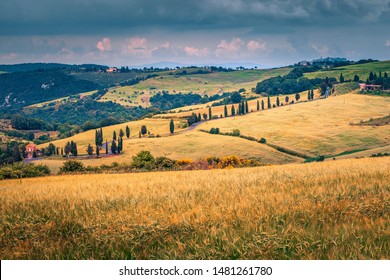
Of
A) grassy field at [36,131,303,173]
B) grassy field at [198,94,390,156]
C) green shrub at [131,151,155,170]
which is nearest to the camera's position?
green shrub at [131,151,155,170]

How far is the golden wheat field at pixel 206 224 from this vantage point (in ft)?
27.0

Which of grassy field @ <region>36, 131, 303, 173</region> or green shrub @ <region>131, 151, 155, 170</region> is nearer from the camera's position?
green shrub @ <region>131, 151, 155, 170</region>

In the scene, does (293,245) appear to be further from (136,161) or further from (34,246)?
(136,161)

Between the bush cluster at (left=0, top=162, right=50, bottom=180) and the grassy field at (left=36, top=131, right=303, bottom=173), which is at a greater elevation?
the bush cluster at (left=0, top=162, right=50, bottom=180)

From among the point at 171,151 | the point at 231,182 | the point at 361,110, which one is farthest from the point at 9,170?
the point at 361,110

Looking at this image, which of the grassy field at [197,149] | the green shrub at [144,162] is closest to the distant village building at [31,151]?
the grassy field at [197,149]

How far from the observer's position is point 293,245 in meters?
8.23

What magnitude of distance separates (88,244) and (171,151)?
13672cm

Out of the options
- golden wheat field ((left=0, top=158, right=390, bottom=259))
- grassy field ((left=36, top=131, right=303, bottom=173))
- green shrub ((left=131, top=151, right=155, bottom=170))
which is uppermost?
golden wheat field ((left=0, top=158, right=390, bottom=259))

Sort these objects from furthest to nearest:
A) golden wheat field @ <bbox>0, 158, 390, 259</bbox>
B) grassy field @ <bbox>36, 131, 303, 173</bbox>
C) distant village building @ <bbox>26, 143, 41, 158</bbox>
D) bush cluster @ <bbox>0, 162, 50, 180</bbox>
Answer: distant village building @ <bbox>26, 143, 41, 158</bbox> → grassy field @ <bbox>36, 131, 303, 173</bbox> → bush cluster @ <bbox>0, 162, 50, 180</bbox> → golden wheat field @ <bbox>0, 158, 390, 259</bbox>

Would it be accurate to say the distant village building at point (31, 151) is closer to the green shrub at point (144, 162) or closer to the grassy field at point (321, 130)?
the grassy field at point (321, 130)

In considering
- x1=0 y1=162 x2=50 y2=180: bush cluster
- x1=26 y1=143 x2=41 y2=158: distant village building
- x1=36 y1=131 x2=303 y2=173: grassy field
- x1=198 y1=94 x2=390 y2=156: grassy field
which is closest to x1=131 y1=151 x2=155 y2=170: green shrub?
x1=0 y1=162 x2=50 y2=180: bush cluster

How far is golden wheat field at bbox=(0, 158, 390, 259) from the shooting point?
27.0 ft

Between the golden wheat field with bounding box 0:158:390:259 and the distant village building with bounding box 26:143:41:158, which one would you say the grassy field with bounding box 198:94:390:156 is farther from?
the golden wheat field with bounding box 0:158:390:259
